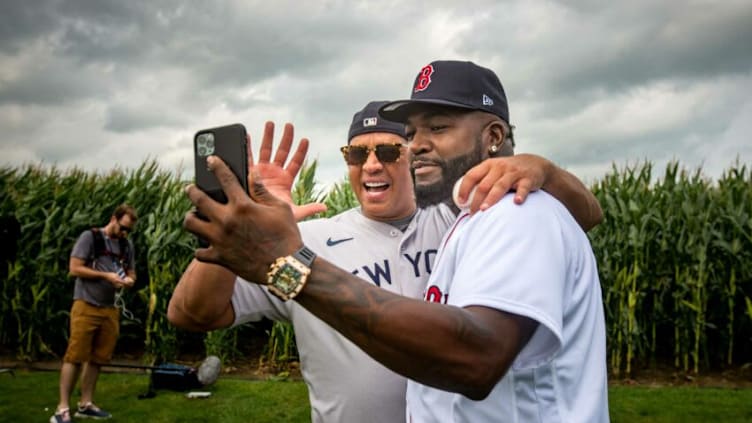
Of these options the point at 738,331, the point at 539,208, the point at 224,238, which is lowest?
the point at 738,331

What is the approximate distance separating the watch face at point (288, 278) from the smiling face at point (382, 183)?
1825 millimetres

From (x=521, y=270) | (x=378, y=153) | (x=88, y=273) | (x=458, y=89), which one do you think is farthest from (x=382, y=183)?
(x=88, y=273)

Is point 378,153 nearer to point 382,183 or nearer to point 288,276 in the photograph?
point 382,183

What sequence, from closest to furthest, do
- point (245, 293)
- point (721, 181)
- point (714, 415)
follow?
point (245, 293), point (714, 415), point (721, 181)

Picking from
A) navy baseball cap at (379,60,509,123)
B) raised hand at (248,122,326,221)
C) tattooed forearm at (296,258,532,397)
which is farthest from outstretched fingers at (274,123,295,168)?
tattooed forearm at (296,258,532,397)

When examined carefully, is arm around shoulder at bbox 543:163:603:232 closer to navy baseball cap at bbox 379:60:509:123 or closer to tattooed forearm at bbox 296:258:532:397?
navy baseball cap at bbox 379:60:509:123

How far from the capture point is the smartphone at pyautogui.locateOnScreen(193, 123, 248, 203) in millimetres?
1419

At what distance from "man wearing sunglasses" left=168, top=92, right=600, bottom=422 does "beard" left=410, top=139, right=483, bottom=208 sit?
3 cm

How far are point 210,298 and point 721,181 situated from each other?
10.4 metres

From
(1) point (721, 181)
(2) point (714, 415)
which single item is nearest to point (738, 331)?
(1) point (721, 181)

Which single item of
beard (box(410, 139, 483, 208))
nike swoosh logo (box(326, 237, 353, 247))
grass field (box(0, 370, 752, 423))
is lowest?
grass field (box(0, 370, 752, 423))

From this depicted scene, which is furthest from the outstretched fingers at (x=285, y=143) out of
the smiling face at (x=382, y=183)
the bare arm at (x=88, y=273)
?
the bare arm at (x=88, y=273)

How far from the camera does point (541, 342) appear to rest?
1.41 meters

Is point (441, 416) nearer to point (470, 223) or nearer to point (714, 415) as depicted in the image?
point (470, 223)
